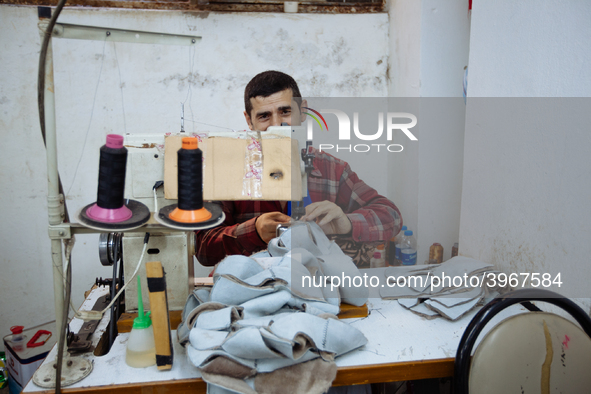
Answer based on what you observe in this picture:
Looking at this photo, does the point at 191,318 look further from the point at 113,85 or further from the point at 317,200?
the point at 113,85

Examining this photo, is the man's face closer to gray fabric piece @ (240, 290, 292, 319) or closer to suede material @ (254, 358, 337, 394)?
gray fabric piece @ (240, 290, 292, 319)

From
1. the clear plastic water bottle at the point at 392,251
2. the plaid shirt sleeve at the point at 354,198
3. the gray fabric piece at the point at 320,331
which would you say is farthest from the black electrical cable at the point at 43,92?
the clear plastic water bottle at the point at 392,251

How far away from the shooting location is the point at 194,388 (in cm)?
91

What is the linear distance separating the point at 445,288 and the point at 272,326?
0.63 meters

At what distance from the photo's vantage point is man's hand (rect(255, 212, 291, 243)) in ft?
4.81

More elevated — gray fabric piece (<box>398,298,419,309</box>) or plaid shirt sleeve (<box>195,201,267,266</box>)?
plaid shirt sleeve (<box>195,201,267,266</box>)

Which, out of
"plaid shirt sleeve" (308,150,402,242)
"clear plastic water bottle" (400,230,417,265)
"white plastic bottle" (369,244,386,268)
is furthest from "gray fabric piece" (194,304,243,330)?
"clear plastic water bottle" (400,230,417,265)

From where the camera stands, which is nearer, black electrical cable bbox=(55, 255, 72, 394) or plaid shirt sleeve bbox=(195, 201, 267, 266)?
black electrical cable bbox=(55, 255, 72, 394)

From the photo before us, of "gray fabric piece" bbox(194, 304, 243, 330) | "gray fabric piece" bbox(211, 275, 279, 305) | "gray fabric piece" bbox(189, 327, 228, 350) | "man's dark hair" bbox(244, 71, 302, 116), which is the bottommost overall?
"gray fabric piece" bbox(189, 327, 228, 350)

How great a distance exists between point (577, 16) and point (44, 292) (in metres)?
3.03

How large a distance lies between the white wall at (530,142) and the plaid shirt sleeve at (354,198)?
0.44m

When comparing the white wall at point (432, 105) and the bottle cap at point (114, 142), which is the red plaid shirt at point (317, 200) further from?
the bottle cap at point (114, 142)

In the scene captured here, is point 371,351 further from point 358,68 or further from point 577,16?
point 358,68

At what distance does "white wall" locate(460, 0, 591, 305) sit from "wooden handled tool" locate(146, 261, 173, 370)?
42.8 inches
